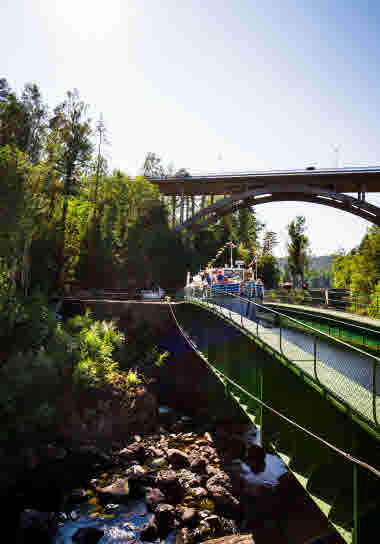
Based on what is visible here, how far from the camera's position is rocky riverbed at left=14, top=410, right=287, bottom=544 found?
10.9 m

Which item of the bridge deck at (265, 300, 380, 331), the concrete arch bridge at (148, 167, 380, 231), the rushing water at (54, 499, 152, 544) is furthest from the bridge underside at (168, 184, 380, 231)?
the rushing water at (54, 499, 152, 544)

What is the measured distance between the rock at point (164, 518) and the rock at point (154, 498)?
18.8 inches

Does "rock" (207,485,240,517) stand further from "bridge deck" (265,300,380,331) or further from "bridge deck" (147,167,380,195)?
"bridge deck" (147,167,380,195)

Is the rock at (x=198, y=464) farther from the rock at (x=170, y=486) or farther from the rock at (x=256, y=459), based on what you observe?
the rock at (x=256, y=459)

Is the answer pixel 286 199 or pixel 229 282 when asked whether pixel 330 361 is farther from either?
pixel 286 199

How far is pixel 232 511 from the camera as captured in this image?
1155 centimetres

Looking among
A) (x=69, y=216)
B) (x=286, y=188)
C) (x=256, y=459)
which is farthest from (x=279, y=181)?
(x=256, y=459)

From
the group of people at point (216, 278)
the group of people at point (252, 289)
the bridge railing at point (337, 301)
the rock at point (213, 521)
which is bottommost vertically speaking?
the rock at point (213, 521)

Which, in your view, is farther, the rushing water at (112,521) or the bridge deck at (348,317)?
the bridge deck at (348,317)

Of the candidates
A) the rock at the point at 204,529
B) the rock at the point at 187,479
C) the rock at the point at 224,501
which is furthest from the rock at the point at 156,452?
the rock at the point at 204,529

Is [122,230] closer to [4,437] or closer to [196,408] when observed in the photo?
[196,408]

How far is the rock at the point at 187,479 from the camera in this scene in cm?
1292

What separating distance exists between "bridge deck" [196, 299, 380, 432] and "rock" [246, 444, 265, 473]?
22.8ft

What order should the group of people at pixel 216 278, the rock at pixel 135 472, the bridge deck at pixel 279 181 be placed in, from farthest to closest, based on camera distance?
the bridge deck at pixel 279 181 → the group of people at pixel 216 278 → the rock at pixel 135 472
